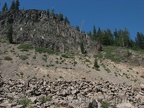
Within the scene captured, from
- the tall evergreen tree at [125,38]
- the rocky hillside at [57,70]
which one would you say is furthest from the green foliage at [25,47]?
the tall evergreen tree at [125,38]

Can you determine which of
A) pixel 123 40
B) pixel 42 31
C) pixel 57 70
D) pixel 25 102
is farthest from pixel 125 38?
pixel 25 102

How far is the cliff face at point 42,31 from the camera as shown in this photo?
2795 inches

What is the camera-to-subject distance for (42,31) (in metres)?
78.1

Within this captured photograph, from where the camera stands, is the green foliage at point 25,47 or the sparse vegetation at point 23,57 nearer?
the sparse vegetation at point 23,57

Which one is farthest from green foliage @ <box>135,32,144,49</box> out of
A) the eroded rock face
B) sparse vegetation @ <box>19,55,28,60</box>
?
the eroded rock face

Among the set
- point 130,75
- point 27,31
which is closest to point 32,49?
point 27,31

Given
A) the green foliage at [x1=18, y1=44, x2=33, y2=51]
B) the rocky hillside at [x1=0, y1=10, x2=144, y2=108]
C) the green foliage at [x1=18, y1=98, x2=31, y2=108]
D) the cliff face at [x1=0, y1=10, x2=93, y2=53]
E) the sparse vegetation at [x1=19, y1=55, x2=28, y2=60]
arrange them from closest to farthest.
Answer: the green foliage at [x1=18, y1=98, x2=31, y2=108]
the rocky hillside at [x1=0, y1=10, x2=144, y2=108]
the sparse vegetation at [x1=19, y1=55, x2=28, y2=60]
the green foliage at [x1=18, y1=44, x2=33, y2=51]
the cliff face at [x1=0, y1=10, x2=93, y2=53]

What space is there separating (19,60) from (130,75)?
25.2m

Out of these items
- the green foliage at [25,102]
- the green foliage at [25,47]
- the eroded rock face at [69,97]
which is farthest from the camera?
the green foliage at [25,47]

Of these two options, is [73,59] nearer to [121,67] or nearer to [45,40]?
[121,67]

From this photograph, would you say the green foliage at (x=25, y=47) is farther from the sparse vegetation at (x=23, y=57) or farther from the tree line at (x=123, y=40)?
the tree line at (x=123, y=40)

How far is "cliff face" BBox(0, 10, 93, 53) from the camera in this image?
71.0 metres

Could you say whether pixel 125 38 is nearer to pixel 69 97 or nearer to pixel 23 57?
pixel 23 57

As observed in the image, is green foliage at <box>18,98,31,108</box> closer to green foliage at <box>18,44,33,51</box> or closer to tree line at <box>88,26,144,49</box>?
green foliage at <box>18,44,33,51</box>
